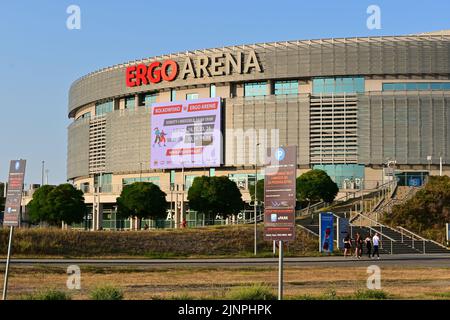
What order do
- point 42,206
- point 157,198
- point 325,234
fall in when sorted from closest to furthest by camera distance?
point 325,234
point 157,198
point 42,206

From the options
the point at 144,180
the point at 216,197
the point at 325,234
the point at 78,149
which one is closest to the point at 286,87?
the point at 144,180

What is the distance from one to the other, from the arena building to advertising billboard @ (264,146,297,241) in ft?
324

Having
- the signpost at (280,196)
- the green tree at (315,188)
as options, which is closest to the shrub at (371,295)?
the signpost at (280,196)

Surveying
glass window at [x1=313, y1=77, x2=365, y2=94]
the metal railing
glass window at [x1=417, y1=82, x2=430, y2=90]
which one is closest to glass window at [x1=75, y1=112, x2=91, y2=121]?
glass window at [x1=313, y1=77, x2=365, y2=94]

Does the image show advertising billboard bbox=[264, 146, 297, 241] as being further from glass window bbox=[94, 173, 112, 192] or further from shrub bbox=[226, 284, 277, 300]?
glass window bbox=[94, 173, 112, 192]

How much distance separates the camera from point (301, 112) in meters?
123

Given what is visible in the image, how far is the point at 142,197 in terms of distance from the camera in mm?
95875

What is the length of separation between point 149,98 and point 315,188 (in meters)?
50.4

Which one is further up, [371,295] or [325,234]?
[325,234]

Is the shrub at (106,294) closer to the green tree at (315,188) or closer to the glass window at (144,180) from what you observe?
the green tree at (315,188)

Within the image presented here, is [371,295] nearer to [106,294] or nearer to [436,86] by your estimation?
[106,294]
